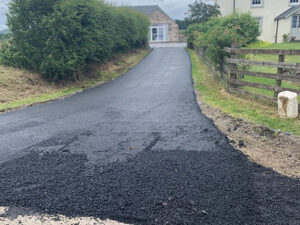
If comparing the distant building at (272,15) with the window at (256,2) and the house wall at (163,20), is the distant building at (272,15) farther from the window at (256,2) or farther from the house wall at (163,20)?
the house wall at (163,20)

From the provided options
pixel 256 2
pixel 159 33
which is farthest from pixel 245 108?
pixel 159 33

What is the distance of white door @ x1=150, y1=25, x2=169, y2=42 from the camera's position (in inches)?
1780

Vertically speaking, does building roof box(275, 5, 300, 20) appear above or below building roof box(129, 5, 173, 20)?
below

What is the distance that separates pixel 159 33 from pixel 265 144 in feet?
141

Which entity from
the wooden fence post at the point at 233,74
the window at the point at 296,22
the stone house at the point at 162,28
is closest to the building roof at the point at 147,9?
the stone house at the point at 162,28

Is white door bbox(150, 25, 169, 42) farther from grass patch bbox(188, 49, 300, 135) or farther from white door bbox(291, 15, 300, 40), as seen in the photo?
grass patch bbox(188, 49, 300, 135)

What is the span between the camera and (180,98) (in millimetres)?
9047

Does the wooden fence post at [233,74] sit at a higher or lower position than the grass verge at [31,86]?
higher

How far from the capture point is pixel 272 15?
1085 inches

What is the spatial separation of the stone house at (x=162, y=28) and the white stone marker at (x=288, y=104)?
41415mm

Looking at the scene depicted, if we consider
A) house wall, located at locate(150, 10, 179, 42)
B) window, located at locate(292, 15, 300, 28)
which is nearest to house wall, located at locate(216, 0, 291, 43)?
window, located at locate(292, 15, 300, 28)

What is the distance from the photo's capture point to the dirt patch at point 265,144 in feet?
13.6

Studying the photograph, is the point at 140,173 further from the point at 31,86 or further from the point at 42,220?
the point at 31,86

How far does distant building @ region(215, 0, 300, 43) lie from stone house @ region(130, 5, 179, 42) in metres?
17.7
